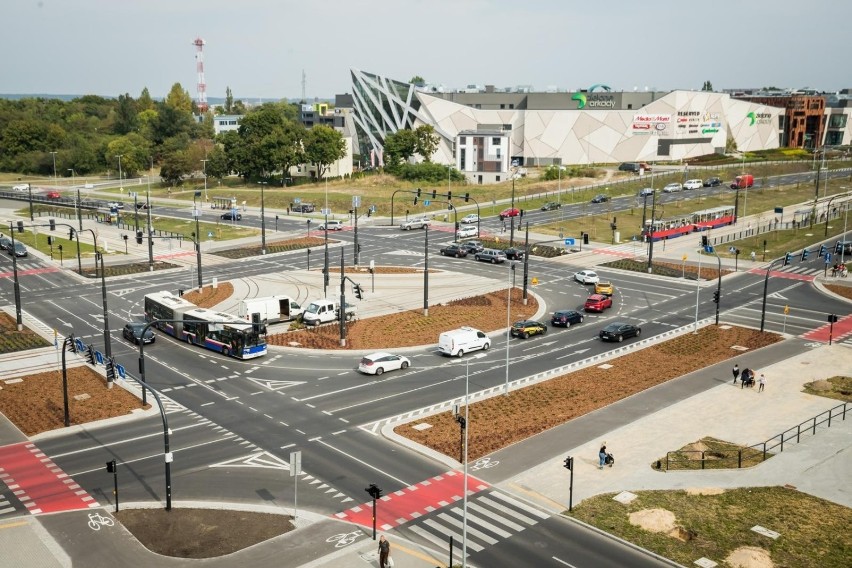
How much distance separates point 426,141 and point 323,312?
342 ft

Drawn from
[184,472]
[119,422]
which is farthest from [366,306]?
[184,472]

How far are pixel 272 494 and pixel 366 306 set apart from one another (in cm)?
3559

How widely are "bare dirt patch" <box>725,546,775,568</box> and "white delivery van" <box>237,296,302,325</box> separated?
3883 cm

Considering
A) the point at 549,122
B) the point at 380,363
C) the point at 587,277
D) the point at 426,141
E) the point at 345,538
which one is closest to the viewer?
the point at 345,538

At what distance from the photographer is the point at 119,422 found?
4284 centimetres

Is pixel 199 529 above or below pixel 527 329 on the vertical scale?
below

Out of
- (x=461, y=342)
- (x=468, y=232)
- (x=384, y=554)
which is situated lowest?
(x=384, y=554)

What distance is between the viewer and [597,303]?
6744 centimetres

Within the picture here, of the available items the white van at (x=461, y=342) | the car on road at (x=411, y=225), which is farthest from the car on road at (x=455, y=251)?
the white van at (x=461, y=342)

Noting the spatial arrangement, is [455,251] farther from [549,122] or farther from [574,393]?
[549,122]

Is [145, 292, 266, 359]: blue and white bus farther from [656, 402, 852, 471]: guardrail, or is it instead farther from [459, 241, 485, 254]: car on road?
[459, 241, 485, 254]: car on road

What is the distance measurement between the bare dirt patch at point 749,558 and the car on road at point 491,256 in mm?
61147

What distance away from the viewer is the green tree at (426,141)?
162 m

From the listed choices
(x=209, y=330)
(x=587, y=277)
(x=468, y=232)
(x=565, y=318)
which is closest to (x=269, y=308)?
(x=209, y=330)
